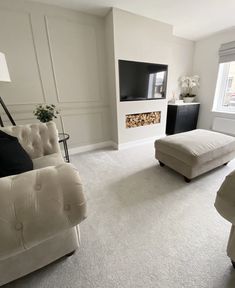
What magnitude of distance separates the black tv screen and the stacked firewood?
33cm

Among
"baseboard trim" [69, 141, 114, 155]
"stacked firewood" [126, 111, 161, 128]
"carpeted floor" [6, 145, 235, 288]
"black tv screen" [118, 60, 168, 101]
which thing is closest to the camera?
"carpeted floor" [6, 145, 235, 288]

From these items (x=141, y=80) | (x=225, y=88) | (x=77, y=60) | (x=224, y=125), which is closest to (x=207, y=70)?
(x=225, y=88)

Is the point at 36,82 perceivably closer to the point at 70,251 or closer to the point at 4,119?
A: the point at 4,119

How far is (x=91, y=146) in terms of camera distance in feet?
10.0

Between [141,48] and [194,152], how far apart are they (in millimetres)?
2144

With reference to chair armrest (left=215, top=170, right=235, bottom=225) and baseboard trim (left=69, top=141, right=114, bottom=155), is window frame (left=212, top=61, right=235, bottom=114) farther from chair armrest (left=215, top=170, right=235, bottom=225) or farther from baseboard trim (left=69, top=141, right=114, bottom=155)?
chair armrest (left=215, top=170, right=235, bottom=225)

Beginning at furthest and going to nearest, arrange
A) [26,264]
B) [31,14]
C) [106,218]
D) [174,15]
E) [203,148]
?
[174,15] < [31,14] < [203,148] < [106,218] < [26,264]

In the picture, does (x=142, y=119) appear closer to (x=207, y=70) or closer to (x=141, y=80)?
(x=141, y=80)

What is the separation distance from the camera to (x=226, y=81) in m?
3.47

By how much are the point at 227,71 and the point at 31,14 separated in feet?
13.1

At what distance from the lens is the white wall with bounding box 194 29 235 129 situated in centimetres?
340

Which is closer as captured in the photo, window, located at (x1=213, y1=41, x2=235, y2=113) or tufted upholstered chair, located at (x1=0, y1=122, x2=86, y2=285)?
tufted upholstered chair, located at (x1=0, y1=122, x2=86, y2=285)

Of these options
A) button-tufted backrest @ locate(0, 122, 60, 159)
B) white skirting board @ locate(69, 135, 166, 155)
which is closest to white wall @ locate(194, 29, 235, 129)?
white skirting board @ locate(69, 135, 166, 155)

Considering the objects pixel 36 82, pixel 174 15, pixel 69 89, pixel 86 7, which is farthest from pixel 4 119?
pixel 174 15
